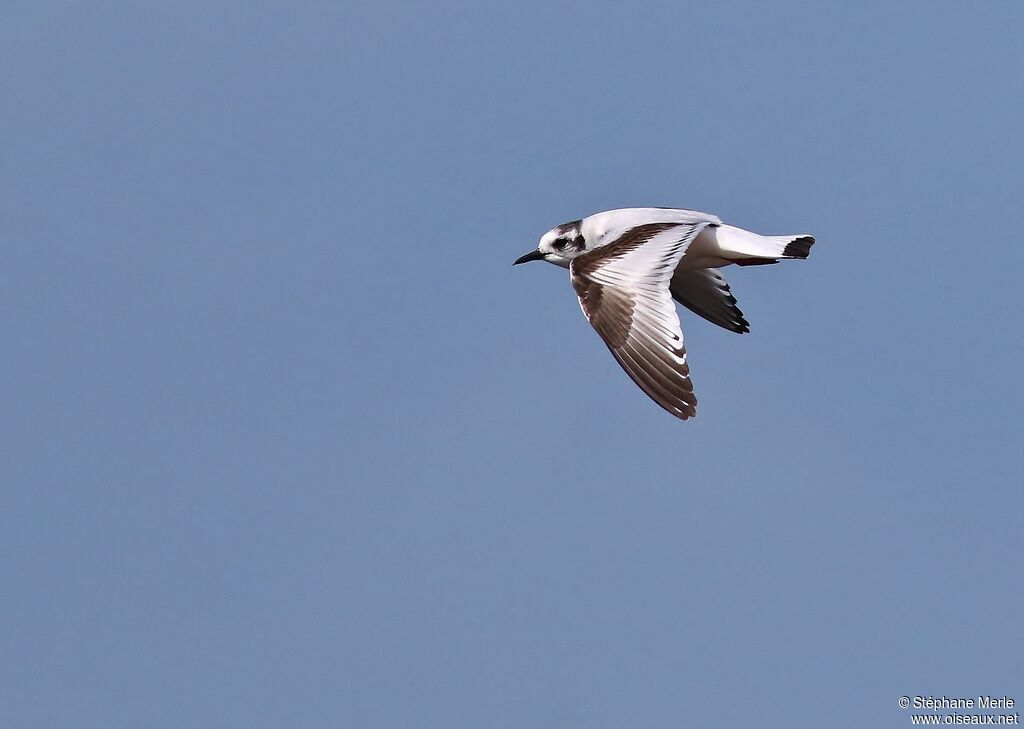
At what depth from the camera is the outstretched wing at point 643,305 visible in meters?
26.0

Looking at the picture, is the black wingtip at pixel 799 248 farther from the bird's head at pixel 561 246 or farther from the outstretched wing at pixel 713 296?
the bird's head at pixel 561 246

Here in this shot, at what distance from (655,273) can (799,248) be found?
3089 mm

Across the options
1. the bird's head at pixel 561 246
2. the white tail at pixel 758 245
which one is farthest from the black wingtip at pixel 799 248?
the bird's head at pixel 561 246

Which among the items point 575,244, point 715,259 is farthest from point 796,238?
point 575,244

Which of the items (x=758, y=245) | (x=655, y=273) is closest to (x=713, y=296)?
(x=758, y=245)

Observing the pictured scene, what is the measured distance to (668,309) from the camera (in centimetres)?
2672

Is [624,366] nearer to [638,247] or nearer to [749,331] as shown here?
[638,247]

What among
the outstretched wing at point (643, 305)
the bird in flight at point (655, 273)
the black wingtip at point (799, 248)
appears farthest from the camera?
the black wingtip at point (799, 248)

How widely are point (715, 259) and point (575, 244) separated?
2392 mm

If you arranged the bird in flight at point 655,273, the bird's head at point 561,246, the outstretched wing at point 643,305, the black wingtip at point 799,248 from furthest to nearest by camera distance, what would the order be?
the bird's head at point 561,246, the black wingtip at point 799,248, the bird in flight at point 655,273, the outstretched wing at point 643,305

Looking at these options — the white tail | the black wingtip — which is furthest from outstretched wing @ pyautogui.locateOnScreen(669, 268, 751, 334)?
the black wingtip

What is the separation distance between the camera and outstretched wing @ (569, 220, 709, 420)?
2605 cm

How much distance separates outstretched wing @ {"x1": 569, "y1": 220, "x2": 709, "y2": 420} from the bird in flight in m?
0.01

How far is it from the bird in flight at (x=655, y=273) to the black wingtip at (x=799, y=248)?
2cm
